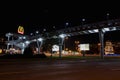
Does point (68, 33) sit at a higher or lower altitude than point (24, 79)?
higher

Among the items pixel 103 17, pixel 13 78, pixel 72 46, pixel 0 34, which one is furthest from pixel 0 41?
pixel 13 78

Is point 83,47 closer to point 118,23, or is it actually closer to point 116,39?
point 118,23

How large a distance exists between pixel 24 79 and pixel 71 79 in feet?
8.89

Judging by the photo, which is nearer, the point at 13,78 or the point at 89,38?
the point at 13,78

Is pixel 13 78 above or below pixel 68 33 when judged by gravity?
below


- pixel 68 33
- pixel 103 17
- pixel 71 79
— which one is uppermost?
pixel 103 17

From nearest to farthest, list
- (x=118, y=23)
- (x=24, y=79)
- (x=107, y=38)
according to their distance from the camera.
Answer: (x=24, y=79)
(x=118, y=23)
(x=107, y=38)

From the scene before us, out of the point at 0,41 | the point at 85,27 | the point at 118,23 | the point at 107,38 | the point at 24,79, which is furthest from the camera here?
the point at 0,41

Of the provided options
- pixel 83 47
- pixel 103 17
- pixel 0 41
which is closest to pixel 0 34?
pixel 0 41

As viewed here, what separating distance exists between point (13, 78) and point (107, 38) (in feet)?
476

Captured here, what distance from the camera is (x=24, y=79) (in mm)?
14922

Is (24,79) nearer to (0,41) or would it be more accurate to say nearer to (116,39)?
(116,39)

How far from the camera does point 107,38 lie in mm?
157250

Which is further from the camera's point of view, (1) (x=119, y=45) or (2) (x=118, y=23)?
(1) (x=119, y=45)
